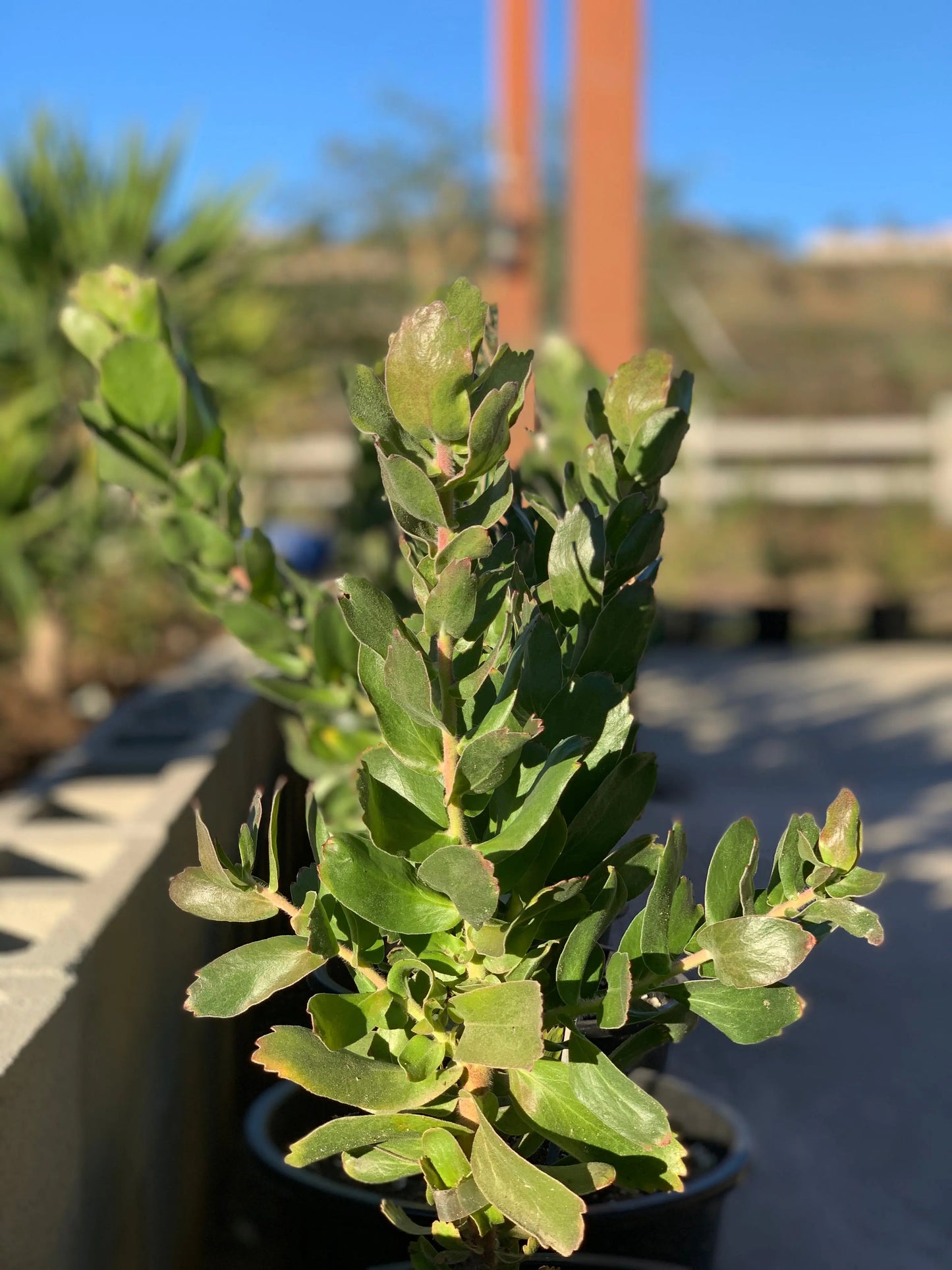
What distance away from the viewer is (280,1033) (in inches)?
39.6

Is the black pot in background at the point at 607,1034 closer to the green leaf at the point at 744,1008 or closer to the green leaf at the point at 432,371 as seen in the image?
the green leaf at the point at 744,1008

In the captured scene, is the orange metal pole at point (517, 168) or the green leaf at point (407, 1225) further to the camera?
the orange metal pole at point (517, 168)

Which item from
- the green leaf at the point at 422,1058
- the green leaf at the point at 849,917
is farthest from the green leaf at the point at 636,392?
the green leaf at the point at 422,1058

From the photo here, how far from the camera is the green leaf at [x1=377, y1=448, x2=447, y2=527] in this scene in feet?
3.19

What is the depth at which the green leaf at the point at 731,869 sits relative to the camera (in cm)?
104

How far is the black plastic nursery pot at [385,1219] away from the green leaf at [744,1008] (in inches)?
16.3

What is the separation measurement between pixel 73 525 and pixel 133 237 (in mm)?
1120

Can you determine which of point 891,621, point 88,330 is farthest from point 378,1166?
point 891,621

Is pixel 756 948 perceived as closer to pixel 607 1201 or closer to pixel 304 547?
pixel 607 1201

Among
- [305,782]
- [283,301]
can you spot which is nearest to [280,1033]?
[305,782]

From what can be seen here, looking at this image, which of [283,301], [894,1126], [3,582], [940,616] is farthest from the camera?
[940,616]

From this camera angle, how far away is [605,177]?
14.6 feet

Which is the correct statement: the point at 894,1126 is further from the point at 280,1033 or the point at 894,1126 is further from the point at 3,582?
the point at 3,582

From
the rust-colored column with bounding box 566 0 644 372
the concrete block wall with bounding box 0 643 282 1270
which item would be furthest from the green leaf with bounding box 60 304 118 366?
the rust-colored column with bounding box 566 0 644 372
